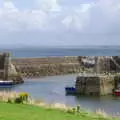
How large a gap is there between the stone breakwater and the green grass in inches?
3104

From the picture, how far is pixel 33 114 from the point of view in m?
17.7

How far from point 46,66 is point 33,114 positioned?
297 feet

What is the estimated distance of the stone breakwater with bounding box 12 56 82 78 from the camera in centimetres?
10295

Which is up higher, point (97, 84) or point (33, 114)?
point (33, 114)

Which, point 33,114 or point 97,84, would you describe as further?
point 97,84

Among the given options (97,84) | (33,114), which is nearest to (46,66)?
(97,84)

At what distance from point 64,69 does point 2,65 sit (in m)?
24.2

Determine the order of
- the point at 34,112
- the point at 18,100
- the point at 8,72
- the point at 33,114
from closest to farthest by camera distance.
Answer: the point at 33,114, the point at 34,112, the point at 18,100, the point at 8,72

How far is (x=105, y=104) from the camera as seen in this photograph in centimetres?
4950

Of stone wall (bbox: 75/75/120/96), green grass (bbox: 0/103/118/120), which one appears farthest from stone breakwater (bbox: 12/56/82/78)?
green grass (bbox: 0/103/118/120)

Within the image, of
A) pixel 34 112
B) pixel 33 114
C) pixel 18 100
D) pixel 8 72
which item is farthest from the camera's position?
pixel 8 72

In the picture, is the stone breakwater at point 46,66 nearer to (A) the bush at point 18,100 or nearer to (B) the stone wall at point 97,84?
(B) the stone wall at point 97,84

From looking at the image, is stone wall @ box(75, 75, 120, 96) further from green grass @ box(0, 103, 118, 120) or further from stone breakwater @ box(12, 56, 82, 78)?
green grass @ box(0, 103, 118, 120)

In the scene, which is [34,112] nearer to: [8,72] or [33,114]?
[33,114]
